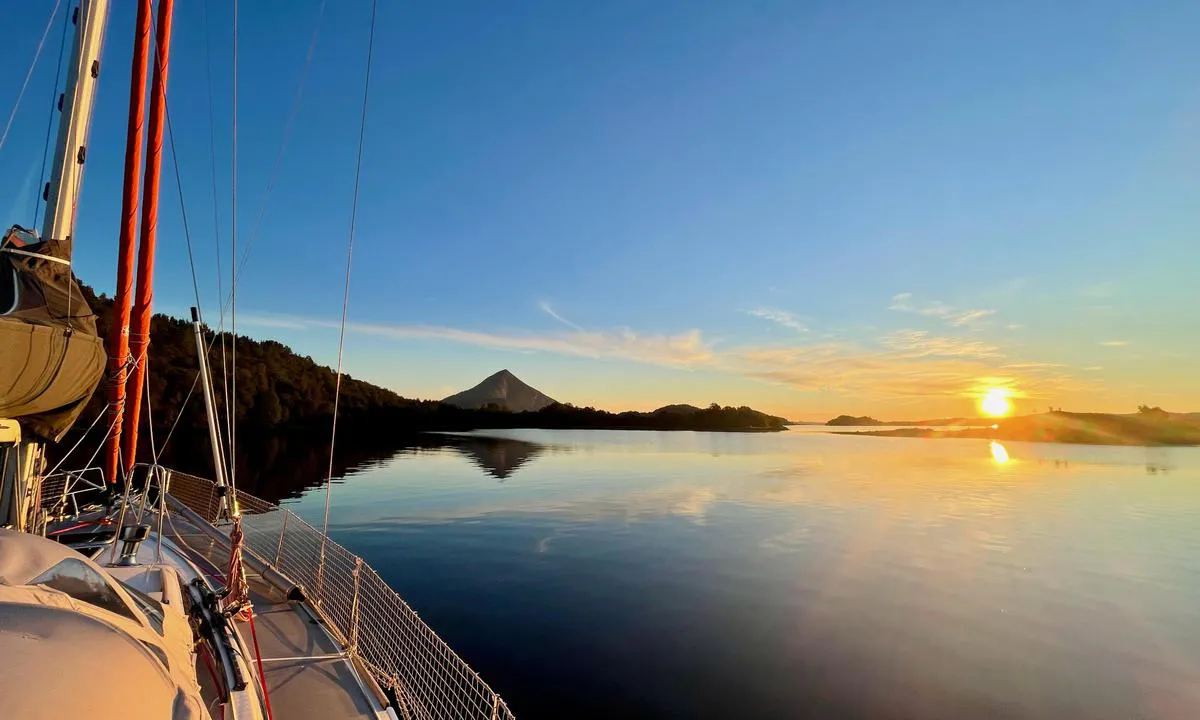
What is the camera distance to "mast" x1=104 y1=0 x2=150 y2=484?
11.0 meters

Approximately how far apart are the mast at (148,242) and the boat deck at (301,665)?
4953mm

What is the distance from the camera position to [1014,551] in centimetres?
2367

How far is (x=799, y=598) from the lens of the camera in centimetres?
1708

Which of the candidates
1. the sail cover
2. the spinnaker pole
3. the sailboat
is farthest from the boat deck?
the sail cover

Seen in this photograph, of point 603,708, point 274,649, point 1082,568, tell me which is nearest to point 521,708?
point 603,708

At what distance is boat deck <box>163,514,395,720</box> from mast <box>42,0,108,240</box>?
22.9 feet

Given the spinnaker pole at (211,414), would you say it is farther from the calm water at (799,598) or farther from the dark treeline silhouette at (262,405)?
the dark treeline silhouette at (262,405)

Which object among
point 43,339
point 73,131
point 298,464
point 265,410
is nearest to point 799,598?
point 43,339

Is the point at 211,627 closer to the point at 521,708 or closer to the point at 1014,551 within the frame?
the point at 521,708

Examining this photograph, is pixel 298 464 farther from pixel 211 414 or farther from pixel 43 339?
pixel 43 339

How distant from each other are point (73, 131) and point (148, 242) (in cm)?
245

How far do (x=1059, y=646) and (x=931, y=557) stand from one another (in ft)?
28.9

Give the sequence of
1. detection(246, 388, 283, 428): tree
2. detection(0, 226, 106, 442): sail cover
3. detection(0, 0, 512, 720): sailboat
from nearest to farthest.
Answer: detection(0, 0, 512, 720): sailboat, detection(0, 226, 106, 442): sail cover, detection(246, 388, 283, 428): tree

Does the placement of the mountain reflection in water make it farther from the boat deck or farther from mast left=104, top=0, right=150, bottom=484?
the boat deck
